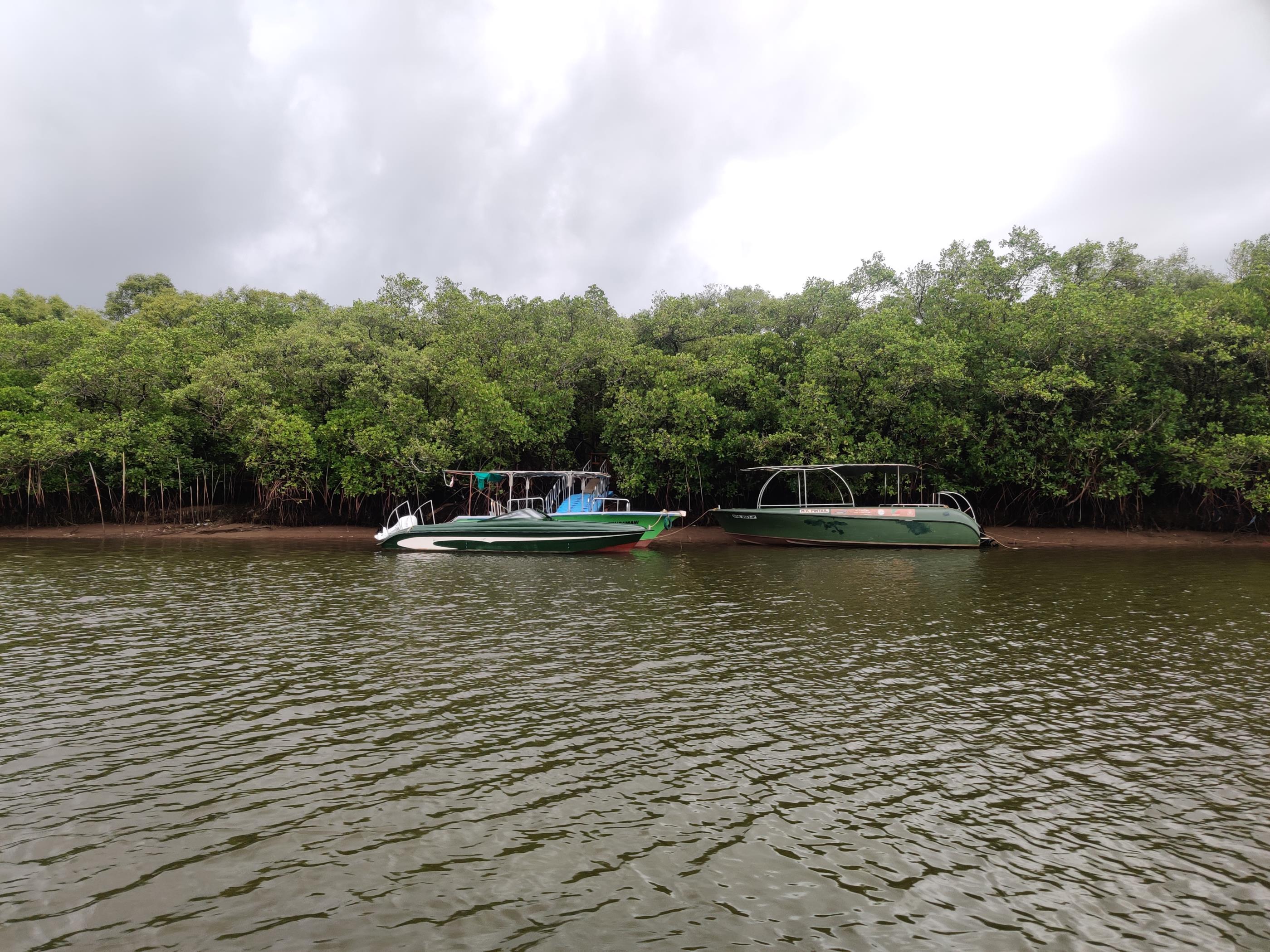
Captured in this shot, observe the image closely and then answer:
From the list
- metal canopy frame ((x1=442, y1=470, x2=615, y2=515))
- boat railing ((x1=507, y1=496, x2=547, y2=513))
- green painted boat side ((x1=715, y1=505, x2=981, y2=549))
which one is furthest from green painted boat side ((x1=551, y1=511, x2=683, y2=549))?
green painted boat side ((x1=715, y1=505, x2=981, y2=549))

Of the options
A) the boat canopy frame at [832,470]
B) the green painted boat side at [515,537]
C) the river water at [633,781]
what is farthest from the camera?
the boat canopy frame at [832,470]

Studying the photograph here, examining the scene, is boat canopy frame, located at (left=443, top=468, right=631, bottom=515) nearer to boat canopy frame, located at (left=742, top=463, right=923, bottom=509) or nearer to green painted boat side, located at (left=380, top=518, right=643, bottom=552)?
green painted boat side, located at (left=380, top=518, right=643, bottom=552)

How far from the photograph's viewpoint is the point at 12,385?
3531 cm

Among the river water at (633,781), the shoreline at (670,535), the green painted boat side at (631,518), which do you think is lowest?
the river water at (633,781)

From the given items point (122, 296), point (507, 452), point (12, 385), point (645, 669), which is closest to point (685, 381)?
point (507, 452)

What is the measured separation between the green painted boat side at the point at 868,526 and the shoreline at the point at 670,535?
2.45m

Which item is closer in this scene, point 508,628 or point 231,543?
point 508,628

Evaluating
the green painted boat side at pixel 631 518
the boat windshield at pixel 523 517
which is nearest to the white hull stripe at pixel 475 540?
the boat windshield at pixel 523 517

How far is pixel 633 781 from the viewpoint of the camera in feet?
20.8

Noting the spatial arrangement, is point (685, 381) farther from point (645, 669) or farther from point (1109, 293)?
point (645, 669)

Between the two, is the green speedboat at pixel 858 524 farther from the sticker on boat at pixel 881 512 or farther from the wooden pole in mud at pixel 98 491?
the wooden pole in mud at pixel 98 491

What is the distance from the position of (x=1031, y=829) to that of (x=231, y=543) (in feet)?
102

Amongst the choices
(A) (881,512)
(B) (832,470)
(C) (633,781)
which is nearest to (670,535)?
(B) (832,470)

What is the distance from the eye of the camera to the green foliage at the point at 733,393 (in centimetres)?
2939
